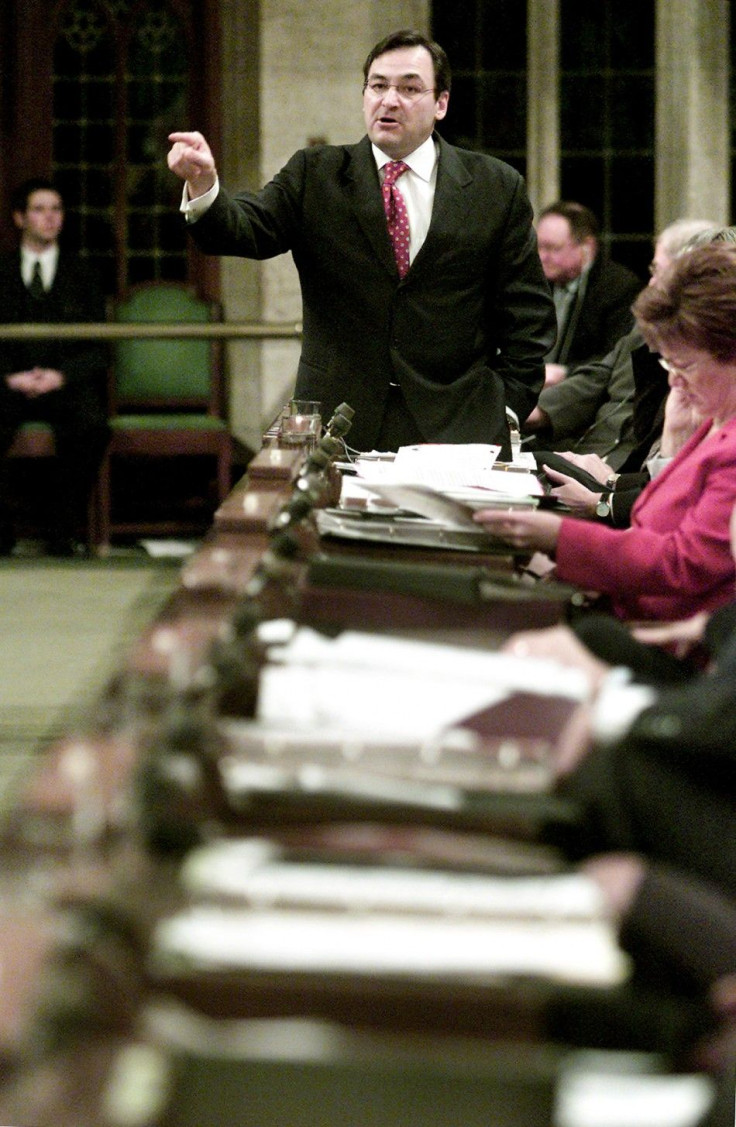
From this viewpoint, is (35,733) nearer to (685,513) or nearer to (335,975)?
(685,513)

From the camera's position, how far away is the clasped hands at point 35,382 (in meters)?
7.47

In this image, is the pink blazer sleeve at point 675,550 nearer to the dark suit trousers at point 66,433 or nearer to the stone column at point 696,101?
the dark suit trousers at point 66,433

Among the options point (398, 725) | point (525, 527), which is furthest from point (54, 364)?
point (398, 725)

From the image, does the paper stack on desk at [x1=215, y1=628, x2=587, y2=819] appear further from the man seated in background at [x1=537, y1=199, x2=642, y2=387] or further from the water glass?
the man seated in background at [x1=537, y1=199, x2=642, y2=387]

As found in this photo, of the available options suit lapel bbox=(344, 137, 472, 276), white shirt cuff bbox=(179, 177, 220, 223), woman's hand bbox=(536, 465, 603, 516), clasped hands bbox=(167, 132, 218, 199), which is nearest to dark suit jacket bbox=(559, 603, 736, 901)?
woman's hand bbox=(536, 465, 603, 516)

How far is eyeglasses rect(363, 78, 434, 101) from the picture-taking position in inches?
172

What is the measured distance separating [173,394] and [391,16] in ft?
6.41

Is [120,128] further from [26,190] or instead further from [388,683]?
[388,683]

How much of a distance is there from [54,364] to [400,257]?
3.42m

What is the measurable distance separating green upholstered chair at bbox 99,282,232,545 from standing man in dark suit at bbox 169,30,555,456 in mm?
3190

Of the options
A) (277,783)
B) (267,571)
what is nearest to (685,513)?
(267,571)

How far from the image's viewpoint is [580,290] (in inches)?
252

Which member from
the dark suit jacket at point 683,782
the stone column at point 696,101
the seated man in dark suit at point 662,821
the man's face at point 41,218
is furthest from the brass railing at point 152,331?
the dark suit jacket at point 683,782

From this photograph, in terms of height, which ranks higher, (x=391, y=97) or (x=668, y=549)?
(x=391, y=97)
